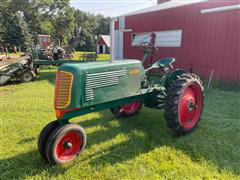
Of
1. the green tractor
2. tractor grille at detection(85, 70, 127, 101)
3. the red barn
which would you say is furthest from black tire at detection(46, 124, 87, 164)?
the red barn

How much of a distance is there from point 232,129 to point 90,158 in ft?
7.92

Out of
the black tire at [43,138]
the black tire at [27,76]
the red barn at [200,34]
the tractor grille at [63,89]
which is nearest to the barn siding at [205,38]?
the red barn at [200,34]

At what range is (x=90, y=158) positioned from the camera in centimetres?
281

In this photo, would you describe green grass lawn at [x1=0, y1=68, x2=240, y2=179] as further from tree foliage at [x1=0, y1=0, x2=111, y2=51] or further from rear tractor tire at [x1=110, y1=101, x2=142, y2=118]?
tree foliage at [x1=0, y1=0, x2=111, y2=51]

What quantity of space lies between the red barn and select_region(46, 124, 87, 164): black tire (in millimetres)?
6018

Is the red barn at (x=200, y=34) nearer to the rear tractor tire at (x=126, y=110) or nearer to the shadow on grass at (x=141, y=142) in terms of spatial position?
the rear tractor tire at (x=126, y=110)

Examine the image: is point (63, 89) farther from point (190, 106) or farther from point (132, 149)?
point (190, 106)

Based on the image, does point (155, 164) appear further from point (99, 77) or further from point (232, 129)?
point (232, 129)

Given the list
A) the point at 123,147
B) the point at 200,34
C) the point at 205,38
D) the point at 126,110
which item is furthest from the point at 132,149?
the point at 200,34

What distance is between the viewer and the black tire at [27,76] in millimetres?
8430

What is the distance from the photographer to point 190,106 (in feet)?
11.3

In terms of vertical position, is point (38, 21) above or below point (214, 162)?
above

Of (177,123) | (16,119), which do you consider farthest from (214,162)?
(16,119)

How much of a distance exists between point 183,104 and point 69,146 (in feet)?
5.85
